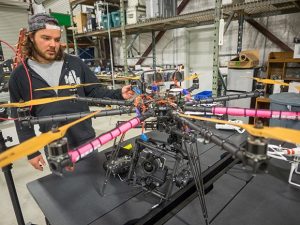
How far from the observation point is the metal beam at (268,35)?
2.36 meters

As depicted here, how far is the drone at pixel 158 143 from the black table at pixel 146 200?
Result: 0.22 ft

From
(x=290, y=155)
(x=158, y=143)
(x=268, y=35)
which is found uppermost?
(x=268, y=35)

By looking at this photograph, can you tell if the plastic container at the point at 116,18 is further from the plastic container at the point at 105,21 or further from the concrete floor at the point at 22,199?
the concrete floor at the point at 22,199

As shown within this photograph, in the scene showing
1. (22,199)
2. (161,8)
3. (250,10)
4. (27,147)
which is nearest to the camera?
(27,147)

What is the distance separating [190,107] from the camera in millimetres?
753

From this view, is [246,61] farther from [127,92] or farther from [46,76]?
[46,76]

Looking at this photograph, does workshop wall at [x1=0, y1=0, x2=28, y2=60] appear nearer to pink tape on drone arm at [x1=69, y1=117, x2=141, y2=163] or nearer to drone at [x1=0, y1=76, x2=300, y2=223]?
drone at [x1=0, y1=76, x2=300, y2=223]

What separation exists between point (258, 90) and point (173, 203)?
0.59 metres

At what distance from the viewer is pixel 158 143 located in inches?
37.8

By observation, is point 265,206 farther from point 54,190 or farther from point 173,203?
point 54,190

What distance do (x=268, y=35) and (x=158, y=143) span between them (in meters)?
2.31

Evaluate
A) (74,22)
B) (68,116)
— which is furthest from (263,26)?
(74,22)

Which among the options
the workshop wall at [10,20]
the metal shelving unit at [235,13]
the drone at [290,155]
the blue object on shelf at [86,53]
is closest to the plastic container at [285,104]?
the drone at [290,155]

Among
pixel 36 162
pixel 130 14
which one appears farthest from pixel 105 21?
pixel 36 162
